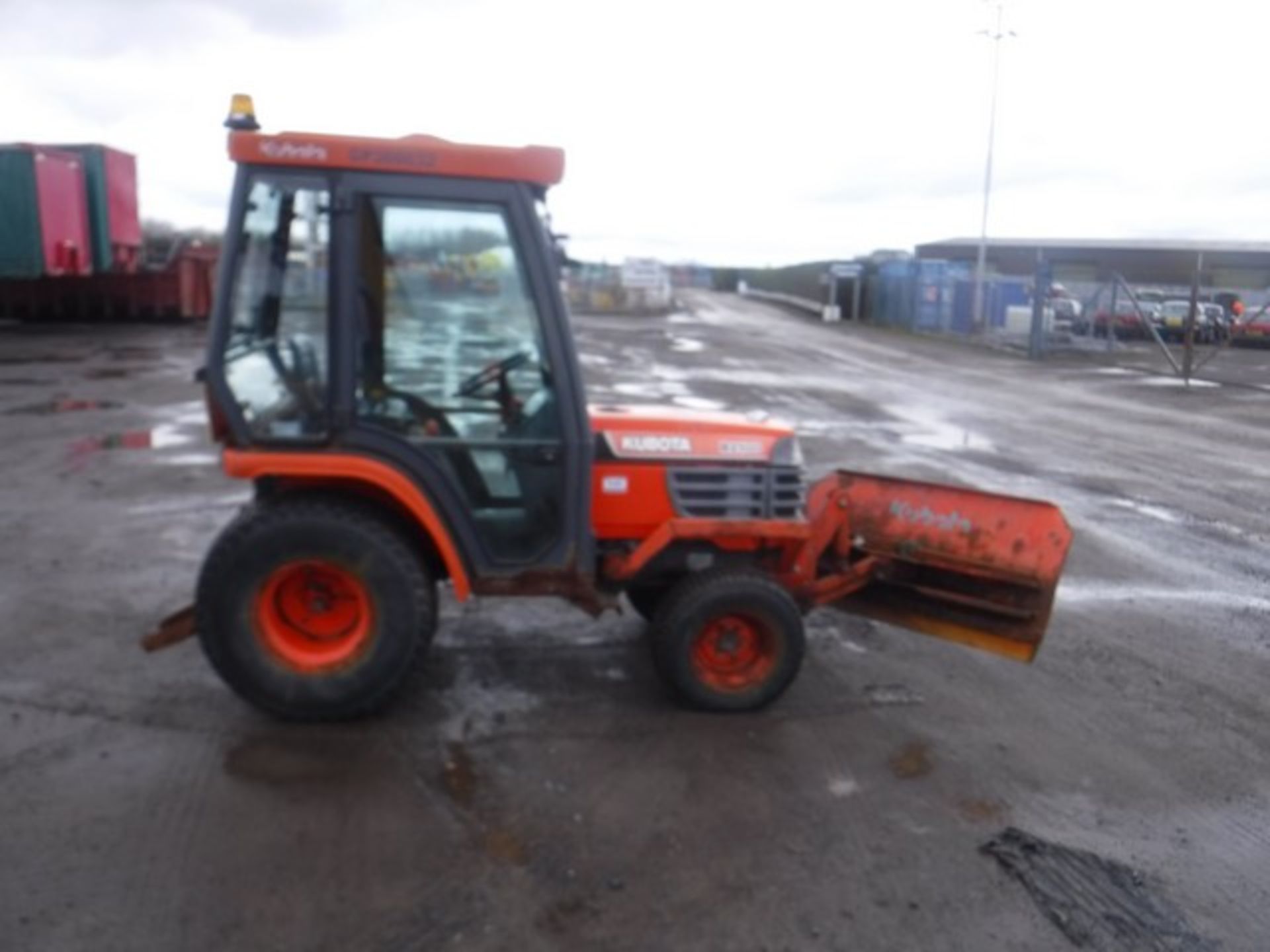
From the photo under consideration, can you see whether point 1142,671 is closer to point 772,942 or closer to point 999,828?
point 999,828

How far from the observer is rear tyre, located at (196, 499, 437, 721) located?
5336 mm

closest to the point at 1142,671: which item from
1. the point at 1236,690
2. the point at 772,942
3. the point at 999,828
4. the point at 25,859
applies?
the point at 1236,690

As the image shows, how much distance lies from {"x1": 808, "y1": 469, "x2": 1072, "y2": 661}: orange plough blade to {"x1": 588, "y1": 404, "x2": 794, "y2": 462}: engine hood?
538 mm

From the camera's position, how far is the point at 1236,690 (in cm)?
661

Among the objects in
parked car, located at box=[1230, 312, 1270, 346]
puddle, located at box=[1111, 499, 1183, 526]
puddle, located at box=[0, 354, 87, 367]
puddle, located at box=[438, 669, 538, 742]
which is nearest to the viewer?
puddle, located at box=[438, 669, 538, 742]

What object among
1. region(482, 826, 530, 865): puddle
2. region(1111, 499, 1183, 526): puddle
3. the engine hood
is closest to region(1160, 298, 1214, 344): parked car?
region(1111, 499, 1183, 526): puddle

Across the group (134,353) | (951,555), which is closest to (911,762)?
(951,555)

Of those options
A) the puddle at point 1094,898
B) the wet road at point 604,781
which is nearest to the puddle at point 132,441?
the wet road at point 604,781

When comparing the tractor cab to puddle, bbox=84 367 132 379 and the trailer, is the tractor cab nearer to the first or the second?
puddle, bbox=84 367 132 379

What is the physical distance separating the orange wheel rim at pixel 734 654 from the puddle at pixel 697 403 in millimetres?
11738

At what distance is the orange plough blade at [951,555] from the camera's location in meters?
6.06

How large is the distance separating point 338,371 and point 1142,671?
4552mm

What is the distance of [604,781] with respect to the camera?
5.14 meters

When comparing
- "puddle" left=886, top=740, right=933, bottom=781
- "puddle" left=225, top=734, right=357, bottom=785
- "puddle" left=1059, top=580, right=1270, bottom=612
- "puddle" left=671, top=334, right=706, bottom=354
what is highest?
"puddle" left=225, top=734, right=357, bottom=785
